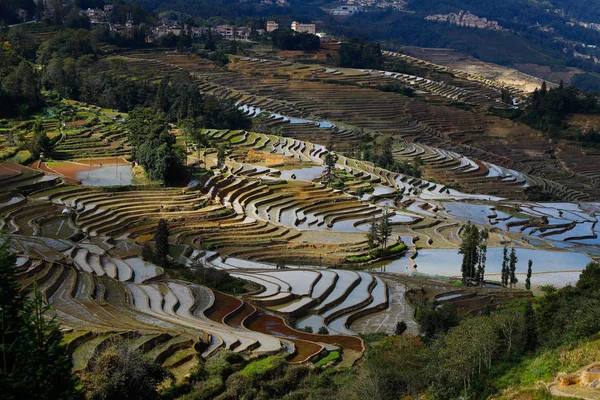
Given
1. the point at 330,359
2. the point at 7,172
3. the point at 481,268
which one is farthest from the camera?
the point at 7,172

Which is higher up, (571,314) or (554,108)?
(554,108)

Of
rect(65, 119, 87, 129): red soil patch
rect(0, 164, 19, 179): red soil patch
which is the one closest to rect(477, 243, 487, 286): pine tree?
rect(0, 164, 19, 179): red soil patch

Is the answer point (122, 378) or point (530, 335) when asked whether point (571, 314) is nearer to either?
point (530, 335)

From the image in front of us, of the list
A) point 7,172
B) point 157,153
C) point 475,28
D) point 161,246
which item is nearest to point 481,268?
point 161,246

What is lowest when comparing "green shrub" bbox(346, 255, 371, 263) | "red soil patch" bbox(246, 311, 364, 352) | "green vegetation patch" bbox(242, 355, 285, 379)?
"green shrub" bbox(346, 255, 371, 263)

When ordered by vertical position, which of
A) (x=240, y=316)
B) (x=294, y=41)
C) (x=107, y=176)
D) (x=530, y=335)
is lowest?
(x=240, y=316)

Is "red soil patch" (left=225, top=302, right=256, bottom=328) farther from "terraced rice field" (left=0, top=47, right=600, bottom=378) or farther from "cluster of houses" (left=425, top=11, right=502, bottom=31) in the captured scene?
"cluster of houses" (left=425, top=11, right=502, bottom=31)
